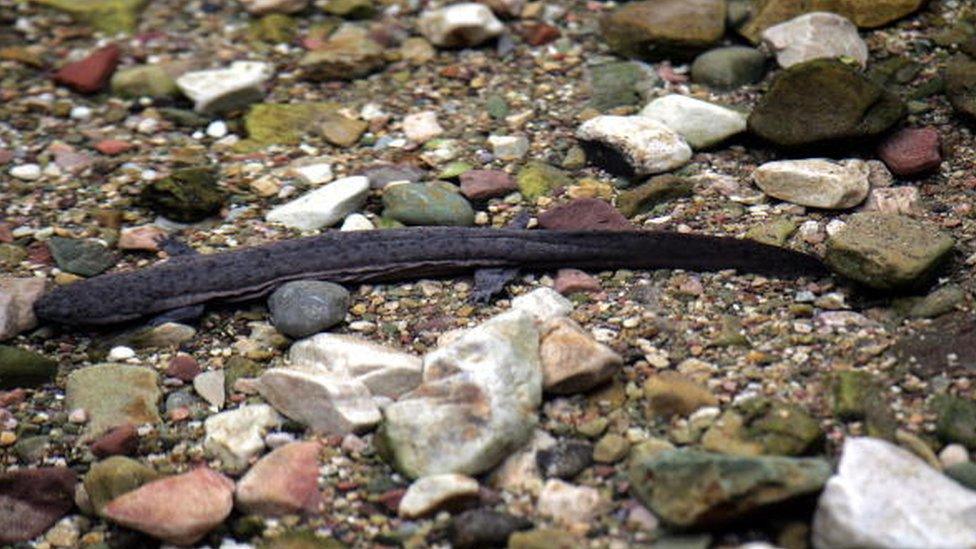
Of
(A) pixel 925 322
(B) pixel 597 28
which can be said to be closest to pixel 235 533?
(A) pixel 925 322

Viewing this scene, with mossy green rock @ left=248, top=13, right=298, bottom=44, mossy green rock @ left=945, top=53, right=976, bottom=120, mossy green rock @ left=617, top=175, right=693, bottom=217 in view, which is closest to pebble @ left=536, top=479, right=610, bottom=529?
mossy green rock @ left=617, top=175, right=693, bottom=217

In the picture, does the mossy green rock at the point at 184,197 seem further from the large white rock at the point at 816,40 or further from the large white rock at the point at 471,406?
the large white rock at the point at 816,40

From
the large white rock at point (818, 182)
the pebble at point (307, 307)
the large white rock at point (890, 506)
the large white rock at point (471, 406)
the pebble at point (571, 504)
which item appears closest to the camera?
the large white rock at point (890, 506)

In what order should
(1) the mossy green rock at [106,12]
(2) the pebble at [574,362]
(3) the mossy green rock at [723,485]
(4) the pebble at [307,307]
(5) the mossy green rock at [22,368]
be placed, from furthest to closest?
(1) the mossy green rock at [106,12]
(4) the pebble at [307,307]
(5) the mossy green rock at [22,368]
(2) the pebble at [574,362]
(3) the mossy green rock at [723,485]

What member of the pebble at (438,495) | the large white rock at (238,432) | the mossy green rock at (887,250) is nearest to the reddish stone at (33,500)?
the large white rock at (238,432)

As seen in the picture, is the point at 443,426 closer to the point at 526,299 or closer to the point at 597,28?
the point at 526,299

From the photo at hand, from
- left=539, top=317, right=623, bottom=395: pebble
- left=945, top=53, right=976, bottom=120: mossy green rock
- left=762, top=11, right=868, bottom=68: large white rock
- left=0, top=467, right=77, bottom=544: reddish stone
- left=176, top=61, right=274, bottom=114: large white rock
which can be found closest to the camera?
left=0, top=467, right=77, bottom=544: reddish stone

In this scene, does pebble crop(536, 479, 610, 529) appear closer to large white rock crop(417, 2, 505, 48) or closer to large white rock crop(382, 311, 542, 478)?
large white rock crop(382, 311, 542, 478)
